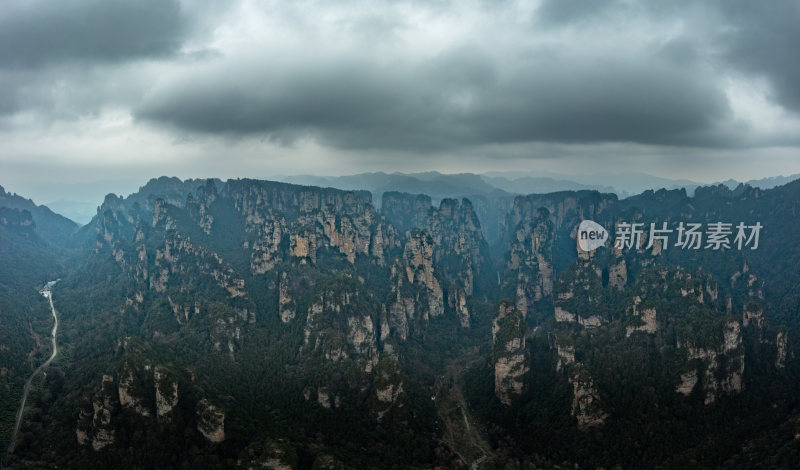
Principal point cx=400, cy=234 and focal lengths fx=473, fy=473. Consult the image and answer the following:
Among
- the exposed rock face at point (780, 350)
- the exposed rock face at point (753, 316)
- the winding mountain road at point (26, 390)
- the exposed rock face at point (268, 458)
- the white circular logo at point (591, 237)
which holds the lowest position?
the winding mountain road at point (26, 390)

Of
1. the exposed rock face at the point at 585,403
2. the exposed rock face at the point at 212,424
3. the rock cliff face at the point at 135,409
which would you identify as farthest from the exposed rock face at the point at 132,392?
the exposed rock face at the point at 585,403

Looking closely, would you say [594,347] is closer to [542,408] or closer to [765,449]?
[542,408]

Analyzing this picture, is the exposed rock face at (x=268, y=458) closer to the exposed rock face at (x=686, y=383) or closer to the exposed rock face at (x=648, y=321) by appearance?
the exposed rock face at (x=686, y=383)

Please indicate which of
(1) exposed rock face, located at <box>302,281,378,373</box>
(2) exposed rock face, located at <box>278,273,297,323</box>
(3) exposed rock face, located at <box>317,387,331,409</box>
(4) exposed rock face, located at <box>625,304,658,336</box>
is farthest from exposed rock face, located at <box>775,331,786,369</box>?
(2) exposed rock face, located at <box>278,273,297,323</box>

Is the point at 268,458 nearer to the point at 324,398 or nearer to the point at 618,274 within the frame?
the point at 324,398

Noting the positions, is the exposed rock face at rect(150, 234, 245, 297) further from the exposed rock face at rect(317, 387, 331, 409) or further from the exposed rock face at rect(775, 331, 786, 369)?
the exposed rock face at rect(775, 331, 786, 369)

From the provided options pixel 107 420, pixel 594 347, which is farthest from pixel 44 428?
pixel 594 347

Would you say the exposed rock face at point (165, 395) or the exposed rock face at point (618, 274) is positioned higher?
the exposed rock face at point (618, 274)

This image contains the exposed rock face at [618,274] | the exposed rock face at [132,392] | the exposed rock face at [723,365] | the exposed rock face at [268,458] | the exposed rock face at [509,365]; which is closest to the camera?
the exposed rock face at [268,458]
